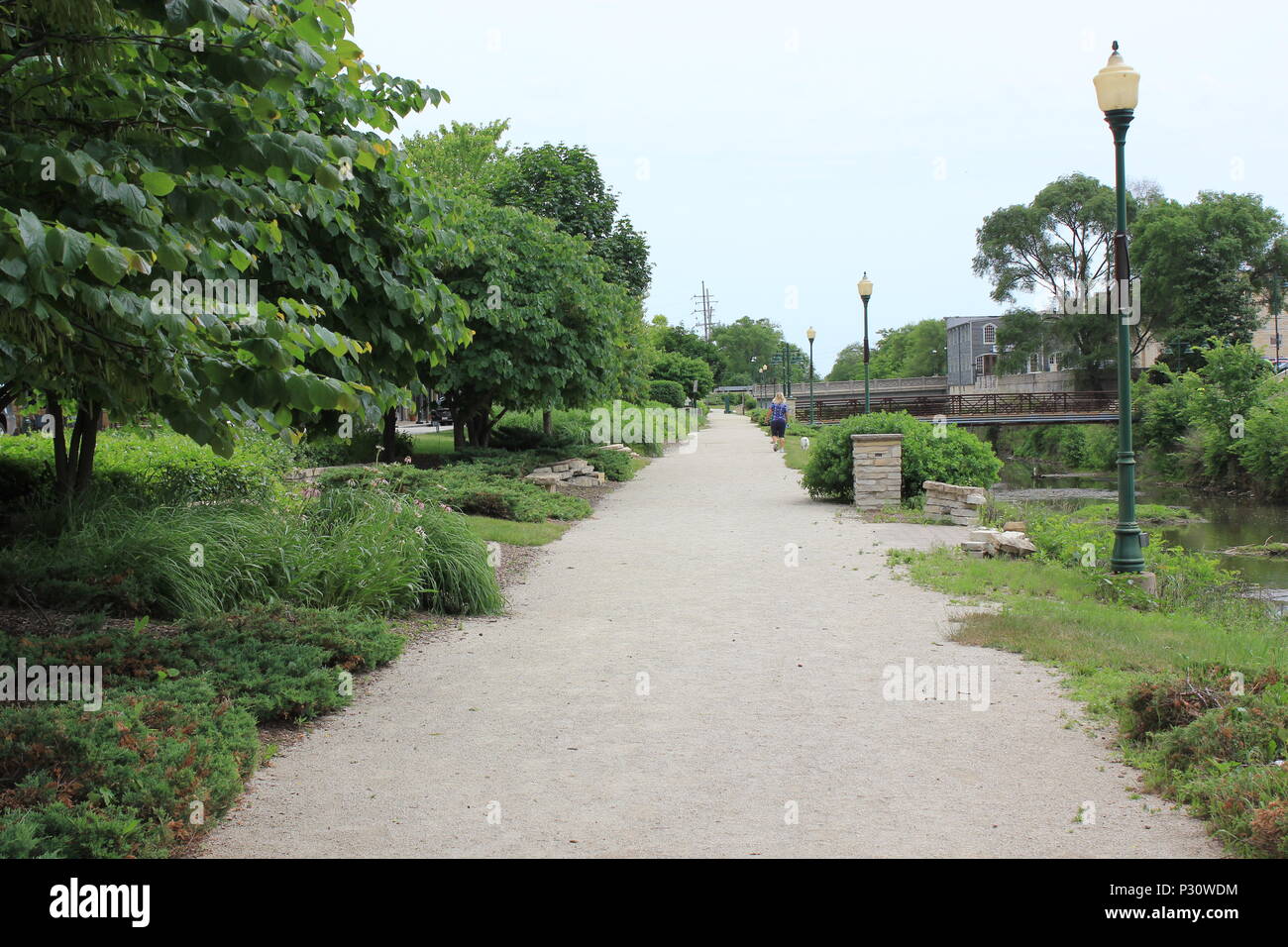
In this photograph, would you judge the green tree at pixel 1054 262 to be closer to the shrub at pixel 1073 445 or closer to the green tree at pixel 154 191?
the shrub at pixel 1073 445

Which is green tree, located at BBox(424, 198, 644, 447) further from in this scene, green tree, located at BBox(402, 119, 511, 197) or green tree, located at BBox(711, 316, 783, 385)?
green tree, located at BBox(711, 316, 783, 385)

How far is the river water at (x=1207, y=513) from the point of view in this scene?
1728 centimetres

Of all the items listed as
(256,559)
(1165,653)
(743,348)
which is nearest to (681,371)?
(256,559)

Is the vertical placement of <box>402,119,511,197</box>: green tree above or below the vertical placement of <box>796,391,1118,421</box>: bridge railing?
above

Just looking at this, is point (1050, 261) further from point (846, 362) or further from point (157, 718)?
point (846, 362)

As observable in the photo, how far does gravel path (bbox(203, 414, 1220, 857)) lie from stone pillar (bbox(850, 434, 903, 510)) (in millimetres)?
7291

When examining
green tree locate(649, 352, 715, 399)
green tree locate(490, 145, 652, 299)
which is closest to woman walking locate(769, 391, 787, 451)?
green tree locate(490, 145, 652, 299)

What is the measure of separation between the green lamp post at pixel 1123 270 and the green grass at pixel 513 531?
6.93 meters

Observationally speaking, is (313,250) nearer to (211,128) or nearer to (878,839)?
(211,128)

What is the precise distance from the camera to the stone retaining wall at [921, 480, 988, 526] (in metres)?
15.6

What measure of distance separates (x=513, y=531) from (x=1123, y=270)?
25.8 ft

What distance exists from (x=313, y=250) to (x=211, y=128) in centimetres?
324

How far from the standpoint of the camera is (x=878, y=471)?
56.9 ft

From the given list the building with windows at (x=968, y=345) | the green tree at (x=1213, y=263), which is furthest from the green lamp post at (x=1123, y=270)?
the building with windows at (x=968, y=345)
